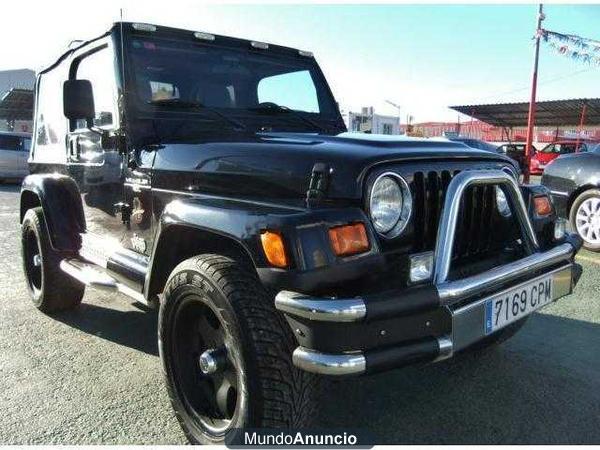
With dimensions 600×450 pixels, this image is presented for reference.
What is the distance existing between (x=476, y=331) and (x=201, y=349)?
49.8 inches

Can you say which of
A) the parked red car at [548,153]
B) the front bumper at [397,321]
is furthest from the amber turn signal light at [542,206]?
the parked red car at [548,153]

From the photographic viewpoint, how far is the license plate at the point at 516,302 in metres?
2.28

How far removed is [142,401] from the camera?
294 centimetres

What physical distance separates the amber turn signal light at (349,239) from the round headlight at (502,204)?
0.99 metres

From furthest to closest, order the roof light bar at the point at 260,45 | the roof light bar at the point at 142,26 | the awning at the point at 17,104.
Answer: the awning at the point at 17,104 < the roof light bar at the point at 260,45 < the roof light bar at the point at 142,26

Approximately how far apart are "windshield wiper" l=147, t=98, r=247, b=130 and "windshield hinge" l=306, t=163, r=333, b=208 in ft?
4.02

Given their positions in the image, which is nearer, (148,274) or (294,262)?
(294,262)

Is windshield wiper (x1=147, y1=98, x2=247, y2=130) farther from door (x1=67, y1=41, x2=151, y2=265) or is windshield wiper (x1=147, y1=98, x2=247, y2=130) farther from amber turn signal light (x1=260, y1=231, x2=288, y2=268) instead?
amber turn signal light (x1=260, y1=231, x2=288, y2=268)

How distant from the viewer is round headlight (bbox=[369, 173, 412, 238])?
2.19 meters

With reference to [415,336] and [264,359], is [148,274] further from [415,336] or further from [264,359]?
[415,336]

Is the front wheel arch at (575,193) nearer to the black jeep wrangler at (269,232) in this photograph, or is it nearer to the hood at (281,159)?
the black jeep wrangler at (269,232)

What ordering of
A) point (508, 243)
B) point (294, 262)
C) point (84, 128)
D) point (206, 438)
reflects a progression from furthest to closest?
point (84, 128) → point (508, 243) → point (206, 438) → point (294, 262)

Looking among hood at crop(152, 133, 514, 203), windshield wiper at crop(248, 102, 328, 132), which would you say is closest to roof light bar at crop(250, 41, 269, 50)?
windshield wiper at crop(248, 102, 328, 132)

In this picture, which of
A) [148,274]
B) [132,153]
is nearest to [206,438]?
[148,274]
